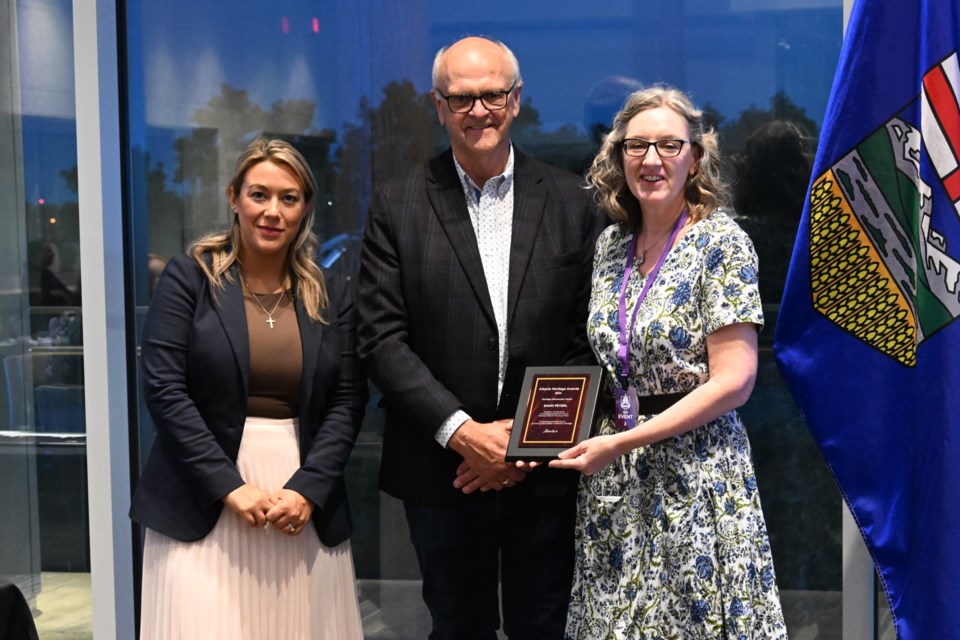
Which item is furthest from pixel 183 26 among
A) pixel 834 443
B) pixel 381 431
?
pixel 834 443

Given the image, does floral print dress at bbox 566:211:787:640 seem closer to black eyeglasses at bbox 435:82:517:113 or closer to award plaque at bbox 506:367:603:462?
award plaque at bbox 506:367:603:462

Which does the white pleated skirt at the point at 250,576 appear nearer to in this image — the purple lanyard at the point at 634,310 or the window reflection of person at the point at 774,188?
the purple lanyard at the point at 634,310

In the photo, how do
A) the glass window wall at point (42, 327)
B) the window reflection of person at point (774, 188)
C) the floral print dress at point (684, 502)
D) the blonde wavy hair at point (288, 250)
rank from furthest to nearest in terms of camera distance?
the glass window wall at point (42, 327) → the window reflection of person at point (774, 188) → the blonde wavy hair at point (288, 250) → the floral print dress at point (684, 502)

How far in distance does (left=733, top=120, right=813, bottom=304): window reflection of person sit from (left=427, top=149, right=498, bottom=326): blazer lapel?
95 cm

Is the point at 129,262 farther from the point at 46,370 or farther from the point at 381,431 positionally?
the point at 381,431

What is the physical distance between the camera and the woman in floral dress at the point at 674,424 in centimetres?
244

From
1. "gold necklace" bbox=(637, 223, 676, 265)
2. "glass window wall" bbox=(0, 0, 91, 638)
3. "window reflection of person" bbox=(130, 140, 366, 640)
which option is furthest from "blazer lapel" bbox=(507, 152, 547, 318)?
"glass window wall" bbox=(0, 0, 91, 638)

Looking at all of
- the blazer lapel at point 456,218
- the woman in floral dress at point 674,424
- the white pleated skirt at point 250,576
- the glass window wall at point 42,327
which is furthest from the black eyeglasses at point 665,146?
the glass window wall at point 42,327

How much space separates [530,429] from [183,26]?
1.99m

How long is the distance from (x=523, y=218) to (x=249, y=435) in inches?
34.8

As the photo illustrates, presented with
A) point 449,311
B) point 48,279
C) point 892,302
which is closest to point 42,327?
point 48,279

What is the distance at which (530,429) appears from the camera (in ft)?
8.37

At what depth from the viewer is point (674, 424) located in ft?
8.00

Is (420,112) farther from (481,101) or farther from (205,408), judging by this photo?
(205,408)
